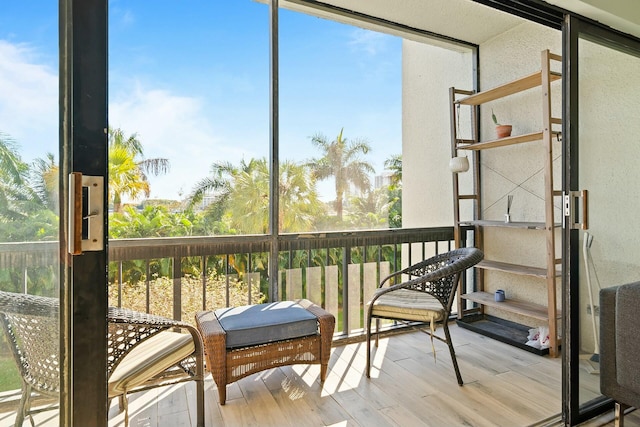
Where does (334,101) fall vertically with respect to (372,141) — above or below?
above

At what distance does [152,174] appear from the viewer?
311 cm

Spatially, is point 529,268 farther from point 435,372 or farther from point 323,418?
point 323,418

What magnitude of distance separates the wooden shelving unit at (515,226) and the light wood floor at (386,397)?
37 centimetres

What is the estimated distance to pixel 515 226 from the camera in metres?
2.87

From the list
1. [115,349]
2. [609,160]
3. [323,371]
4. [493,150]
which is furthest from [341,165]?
[115,349]

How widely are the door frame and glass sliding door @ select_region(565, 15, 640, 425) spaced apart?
1.89m

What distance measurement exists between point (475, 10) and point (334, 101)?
5.44ft

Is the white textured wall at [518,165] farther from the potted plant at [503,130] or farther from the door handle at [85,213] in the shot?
the door handle at [85,213]

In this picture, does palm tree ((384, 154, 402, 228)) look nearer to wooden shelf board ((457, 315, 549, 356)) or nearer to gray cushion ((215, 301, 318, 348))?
wooden shelf board ((457, 315, 549, 356))

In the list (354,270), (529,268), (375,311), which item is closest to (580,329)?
(375,311)

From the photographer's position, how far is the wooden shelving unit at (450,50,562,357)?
8.66ft

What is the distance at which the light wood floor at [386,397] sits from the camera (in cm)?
182

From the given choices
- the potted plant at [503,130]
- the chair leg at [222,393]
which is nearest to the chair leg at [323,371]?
the chair leg at [222,393]

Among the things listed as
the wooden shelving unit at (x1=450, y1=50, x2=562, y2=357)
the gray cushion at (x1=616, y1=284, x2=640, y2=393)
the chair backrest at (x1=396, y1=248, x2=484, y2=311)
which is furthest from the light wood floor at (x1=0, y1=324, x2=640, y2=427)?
the chair backrest at (x1=396, y1=248, x2=484, y2=311)
